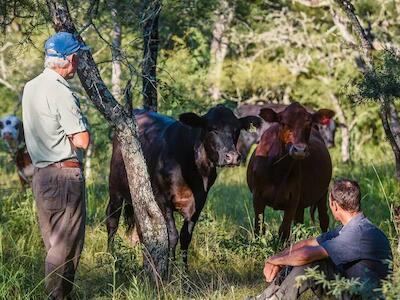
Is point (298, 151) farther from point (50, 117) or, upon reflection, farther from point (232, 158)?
point (50, 117)

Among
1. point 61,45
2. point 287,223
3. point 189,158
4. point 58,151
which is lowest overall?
point 287,223

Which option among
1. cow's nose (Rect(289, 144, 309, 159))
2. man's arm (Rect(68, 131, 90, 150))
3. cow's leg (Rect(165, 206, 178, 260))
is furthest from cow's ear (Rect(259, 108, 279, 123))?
man's arm (Rect(68, 131, 90, 150))

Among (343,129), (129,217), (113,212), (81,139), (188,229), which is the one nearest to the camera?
(81,139)

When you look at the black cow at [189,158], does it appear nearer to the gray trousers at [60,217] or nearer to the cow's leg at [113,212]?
the cow's leg at [113,212]

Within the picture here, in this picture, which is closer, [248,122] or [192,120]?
[192,120]

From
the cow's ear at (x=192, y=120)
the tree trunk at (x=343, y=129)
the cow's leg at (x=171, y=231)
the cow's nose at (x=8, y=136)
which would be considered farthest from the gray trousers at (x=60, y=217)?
the tree trunk at (x=343, y=129)

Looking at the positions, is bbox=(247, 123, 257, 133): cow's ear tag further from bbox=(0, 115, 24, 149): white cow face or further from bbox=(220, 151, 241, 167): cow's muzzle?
bbox=(0, 115, 24, 149): white cow face

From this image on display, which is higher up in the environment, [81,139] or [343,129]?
[81,139]

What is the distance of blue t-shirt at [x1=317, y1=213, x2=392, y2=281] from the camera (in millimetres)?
6289

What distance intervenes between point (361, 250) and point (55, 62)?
8.75 ft

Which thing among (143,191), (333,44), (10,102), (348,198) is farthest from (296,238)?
(10,102)

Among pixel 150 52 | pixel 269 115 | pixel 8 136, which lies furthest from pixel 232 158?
pixel 8 136

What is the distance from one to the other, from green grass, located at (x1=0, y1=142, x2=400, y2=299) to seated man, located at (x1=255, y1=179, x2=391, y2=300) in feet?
1.38

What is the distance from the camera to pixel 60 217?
6.85 meters
